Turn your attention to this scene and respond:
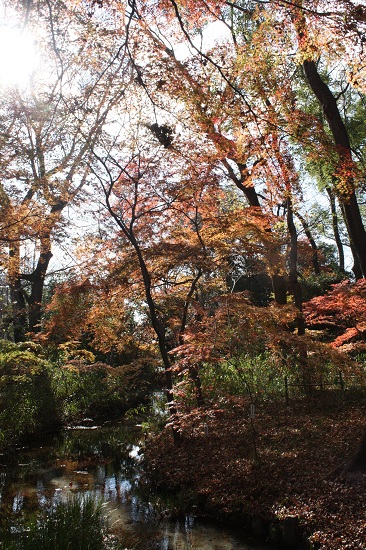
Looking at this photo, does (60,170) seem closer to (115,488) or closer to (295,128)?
(295,128)

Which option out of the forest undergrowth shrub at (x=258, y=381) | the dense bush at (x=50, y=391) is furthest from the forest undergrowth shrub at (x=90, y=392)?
the forest undergrowth shrub at (x=258, y=381)

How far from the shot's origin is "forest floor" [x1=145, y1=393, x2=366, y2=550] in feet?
15.6

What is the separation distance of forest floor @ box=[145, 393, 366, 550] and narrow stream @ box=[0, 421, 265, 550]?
0.38m

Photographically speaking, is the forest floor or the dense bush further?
the dense bush

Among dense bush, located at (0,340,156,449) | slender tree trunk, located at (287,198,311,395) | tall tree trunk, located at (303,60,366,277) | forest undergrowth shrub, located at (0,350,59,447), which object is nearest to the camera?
tall tree trunk, located at (303,60,366,277)

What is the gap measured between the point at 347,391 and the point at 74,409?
6.58m

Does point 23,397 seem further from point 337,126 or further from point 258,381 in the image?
point 337,126

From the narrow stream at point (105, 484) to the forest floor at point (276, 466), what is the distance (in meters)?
0.38

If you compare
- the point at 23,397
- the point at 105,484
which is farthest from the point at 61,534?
the point at 23,397

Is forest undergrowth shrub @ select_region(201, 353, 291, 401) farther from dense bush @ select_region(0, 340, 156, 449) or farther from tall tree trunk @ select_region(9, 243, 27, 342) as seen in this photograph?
tall tree trunk @ select_region(9, 243, 27, 342)

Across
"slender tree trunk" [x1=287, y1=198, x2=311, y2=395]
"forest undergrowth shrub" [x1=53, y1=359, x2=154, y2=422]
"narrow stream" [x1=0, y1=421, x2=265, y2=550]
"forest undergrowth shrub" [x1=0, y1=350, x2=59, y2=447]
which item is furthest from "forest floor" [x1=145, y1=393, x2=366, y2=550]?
"forest undergrowth shrub" [x1=53, y1=359, x2=154, y2=422]

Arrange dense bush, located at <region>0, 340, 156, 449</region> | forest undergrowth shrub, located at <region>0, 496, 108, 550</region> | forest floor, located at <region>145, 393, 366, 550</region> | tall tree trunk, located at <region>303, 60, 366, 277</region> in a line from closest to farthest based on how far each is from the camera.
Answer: forest undergrowth shrub, located at <region>0, 496, 108, 550</region>
forest floor, located at <region>145, 393, 366, 550</region>
tall tree trunk, located at <region>303, 60, 366, 277</region>
dense bush, located at <region>0, 340, 156, 449</region>

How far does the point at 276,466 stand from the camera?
236 inches

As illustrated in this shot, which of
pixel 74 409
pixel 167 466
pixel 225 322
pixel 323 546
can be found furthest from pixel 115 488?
pixel 74 409
